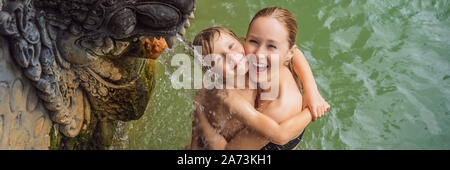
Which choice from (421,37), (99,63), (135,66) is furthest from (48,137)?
(421,37)

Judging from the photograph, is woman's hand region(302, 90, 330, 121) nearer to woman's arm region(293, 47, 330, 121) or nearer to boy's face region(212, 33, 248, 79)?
woman's arm region(293, 47, 330, 121)

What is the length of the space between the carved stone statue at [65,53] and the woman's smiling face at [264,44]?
0.52m

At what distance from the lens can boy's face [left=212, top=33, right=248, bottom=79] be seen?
2.19 m

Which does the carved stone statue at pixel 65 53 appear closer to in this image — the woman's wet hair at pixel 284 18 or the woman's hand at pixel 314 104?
the woman's wet hair at pixel 284 18

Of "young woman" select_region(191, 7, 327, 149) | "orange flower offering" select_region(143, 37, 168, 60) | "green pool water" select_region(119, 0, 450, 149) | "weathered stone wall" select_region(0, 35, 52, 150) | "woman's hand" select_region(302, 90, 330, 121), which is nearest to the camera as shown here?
"weathered stone wall" select_region(0, 35, 52, 150)

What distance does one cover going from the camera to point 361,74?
3.83 m

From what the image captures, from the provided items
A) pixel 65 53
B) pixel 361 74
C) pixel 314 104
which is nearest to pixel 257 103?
pixel 314 104

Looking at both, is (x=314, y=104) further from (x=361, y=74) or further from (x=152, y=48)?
(x=361, y=74)

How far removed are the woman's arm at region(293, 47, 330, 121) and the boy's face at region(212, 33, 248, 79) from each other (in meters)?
0.45

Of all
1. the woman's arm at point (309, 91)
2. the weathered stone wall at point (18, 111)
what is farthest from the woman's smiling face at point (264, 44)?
the weathered stone wall at point (18, 111)

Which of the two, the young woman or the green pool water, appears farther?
the green pool water

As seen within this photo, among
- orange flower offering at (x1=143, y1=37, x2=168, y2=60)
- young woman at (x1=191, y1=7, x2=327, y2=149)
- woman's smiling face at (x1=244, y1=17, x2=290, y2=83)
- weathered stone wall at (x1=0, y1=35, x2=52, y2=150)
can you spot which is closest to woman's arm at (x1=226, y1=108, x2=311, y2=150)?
young woman at (x1=191, y1=7, x2=327, y2=149)

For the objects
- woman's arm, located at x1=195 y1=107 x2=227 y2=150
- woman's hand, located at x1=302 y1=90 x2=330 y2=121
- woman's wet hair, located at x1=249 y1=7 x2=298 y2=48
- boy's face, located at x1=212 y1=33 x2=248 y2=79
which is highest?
woman's wet hair, located at x1=249 y1=7 x2=298 y2=48

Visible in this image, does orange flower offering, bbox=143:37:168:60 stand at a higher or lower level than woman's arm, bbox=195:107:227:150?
higher
